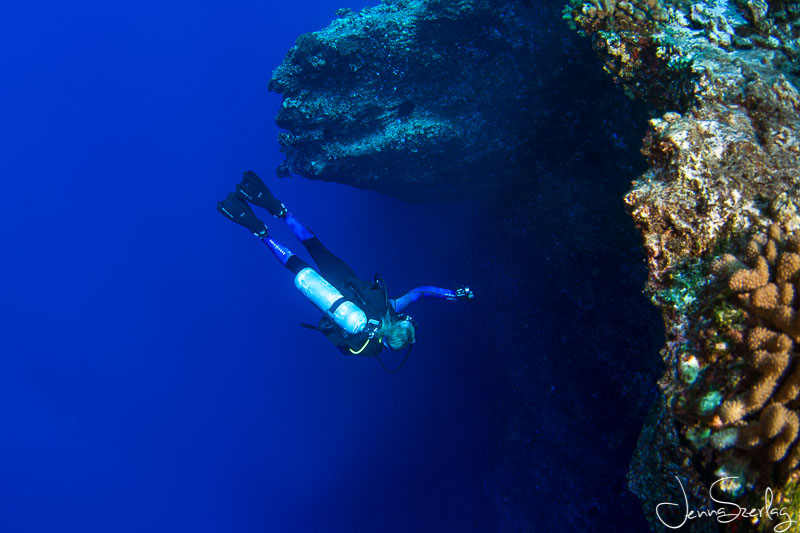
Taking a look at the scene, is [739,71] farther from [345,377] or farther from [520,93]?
[345,377]

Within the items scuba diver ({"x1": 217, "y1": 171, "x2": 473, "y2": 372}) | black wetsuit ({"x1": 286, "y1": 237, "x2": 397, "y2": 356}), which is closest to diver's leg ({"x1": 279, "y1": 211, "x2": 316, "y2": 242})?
scuba diver ({"x1": 217, "y1": 171, "x2": 473, "y2": 372})

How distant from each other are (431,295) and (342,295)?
142 cm

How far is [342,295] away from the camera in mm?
5125

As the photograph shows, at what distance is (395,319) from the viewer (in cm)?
512

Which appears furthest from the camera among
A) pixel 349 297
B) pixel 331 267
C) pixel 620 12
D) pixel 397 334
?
pixel 331 267

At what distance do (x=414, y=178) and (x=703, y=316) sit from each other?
6116mm

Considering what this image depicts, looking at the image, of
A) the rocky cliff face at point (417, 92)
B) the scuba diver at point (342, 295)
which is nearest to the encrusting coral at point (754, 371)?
the scuba diver at point (342, 295)

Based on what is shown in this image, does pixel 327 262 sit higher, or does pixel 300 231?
pixel 300 231

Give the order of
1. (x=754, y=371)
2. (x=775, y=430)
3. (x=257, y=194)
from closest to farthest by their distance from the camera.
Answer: (x=775, y=430) < (x=754, y=371) < (x=257, y=194)

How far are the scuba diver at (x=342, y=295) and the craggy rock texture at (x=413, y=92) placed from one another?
1373mm

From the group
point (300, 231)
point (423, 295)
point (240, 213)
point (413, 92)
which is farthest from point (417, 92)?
point (240, 213)

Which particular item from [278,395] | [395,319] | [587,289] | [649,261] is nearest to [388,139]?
[395,319]

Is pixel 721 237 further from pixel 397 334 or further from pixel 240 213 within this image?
pixel 240 213

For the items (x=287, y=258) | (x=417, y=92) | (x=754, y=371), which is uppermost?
(x=417, y=92)
